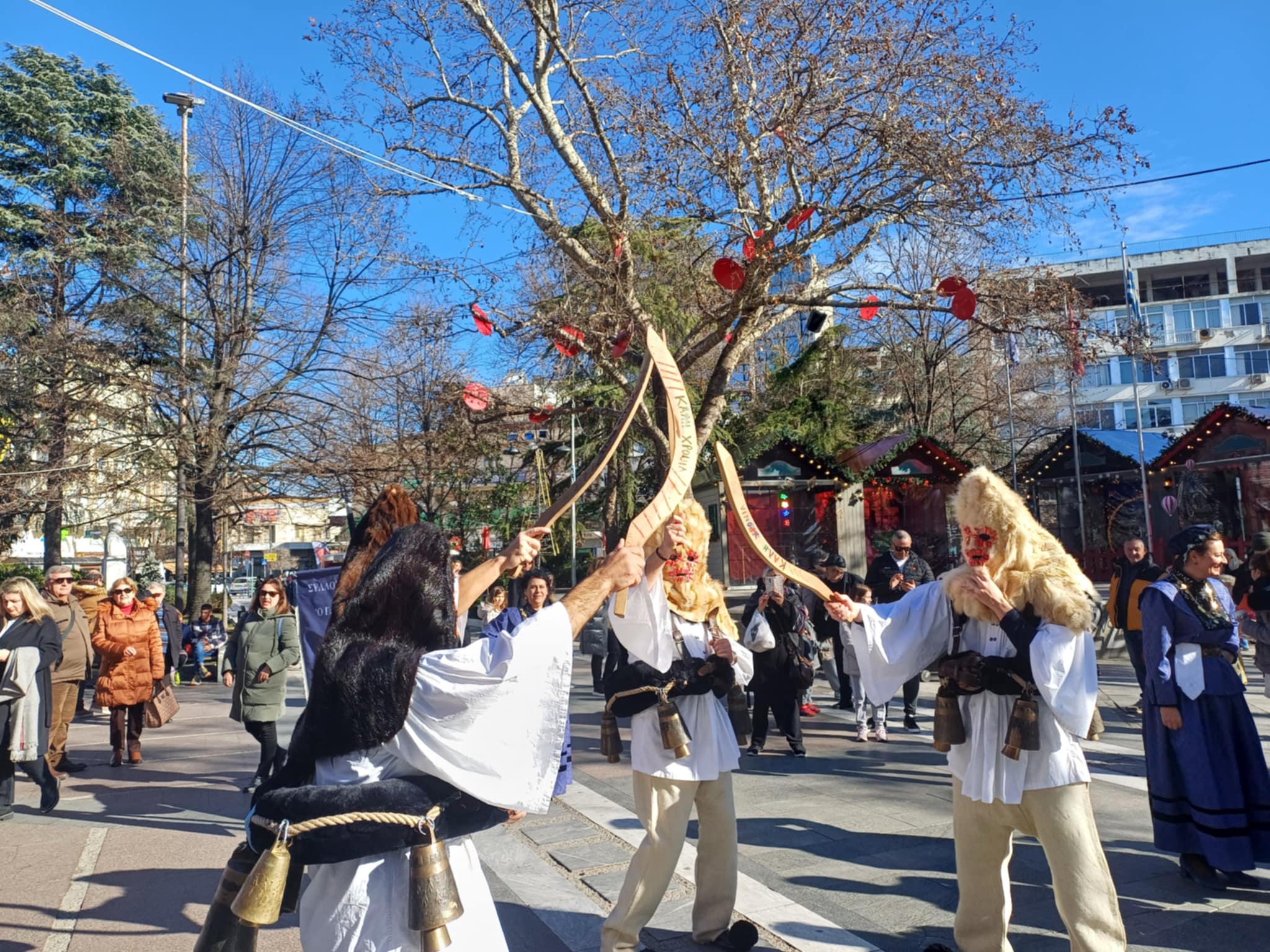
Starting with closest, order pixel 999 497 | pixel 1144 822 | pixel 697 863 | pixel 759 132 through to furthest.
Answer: pixel 999 497, pixel 697 863, pixel 1144 822, pixel 759 132

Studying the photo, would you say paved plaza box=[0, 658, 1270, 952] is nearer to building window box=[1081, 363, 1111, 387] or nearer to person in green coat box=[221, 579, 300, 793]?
person in green coat box=[221, 579, 300, 793]

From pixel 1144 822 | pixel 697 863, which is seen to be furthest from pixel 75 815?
pixel 1144 822

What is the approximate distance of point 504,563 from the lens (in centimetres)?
336

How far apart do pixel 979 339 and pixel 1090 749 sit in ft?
66.8

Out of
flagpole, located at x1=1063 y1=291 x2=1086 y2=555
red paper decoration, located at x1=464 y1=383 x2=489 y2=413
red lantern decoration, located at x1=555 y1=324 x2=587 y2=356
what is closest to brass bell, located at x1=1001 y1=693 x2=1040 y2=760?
red lantern decoration, located at x1=555 y1=324 x2=587 y2=356

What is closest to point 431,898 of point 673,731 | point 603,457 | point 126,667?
point 603,457

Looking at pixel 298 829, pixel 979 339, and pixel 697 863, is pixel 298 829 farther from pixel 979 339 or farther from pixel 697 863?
pixel 979 339

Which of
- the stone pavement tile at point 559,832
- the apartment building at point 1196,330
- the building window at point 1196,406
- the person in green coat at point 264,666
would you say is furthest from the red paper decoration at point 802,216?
the building window at point 1196,406

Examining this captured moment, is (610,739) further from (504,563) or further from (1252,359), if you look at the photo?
(1252,359)

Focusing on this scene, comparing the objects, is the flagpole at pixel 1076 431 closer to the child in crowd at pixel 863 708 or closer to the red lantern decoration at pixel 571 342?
the child in crowd at pixel 863 708

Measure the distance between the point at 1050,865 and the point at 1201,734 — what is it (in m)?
1.84

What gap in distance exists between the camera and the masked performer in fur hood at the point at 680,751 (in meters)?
3.88

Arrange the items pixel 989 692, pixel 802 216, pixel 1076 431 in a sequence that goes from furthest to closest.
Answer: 1. pixel 1076 431
2. pixel 802 216
3. pixel 989 692

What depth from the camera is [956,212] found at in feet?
43.3
